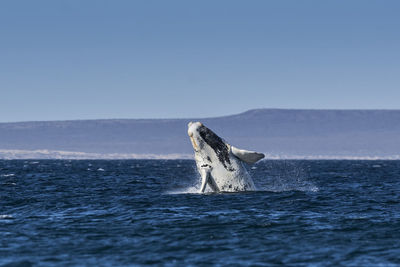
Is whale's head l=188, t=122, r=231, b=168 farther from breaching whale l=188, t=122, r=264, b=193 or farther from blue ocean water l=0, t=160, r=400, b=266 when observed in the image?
blue ocean water l=0, t=160, r=400, b=266

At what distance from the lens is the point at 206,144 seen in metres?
28.8

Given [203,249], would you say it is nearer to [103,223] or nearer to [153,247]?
[153,247]

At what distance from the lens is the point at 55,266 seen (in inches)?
623

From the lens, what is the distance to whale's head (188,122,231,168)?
28641 millimetres

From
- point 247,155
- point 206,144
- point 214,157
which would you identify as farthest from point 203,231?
point 206,144

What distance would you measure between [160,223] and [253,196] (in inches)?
304

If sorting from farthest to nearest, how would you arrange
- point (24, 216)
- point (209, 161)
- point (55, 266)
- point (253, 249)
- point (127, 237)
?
1. point (209, 161)
2. point (24, 216)
3. point (127, 237)
4. point (253, 249)
5. point (55, 266)

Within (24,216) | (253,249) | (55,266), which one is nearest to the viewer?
(55,266)

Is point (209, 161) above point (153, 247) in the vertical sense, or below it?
above

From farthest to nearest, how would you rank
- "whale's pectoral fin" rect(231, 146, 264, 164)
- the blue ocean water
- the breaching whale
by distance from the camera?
the breaching whale
"whale's pectoral fin" rect(231, 146, 264, 164)
the blue ocean water

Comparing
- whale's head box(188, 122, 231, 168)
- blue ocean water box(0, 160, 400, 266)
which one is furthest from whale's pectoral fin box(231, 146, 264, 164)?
blue ocean water box(0, 160, 400, 266)

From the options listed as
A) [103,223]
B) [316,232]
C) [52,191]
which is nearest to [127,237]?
[103,223]

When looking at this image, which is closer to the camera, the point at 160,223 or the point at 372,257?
the point at 372,257

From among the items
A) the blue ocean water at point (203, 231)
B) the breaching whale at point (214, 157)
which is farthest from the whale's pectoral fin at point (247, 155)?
the blue ocean water at point (203, 231)
